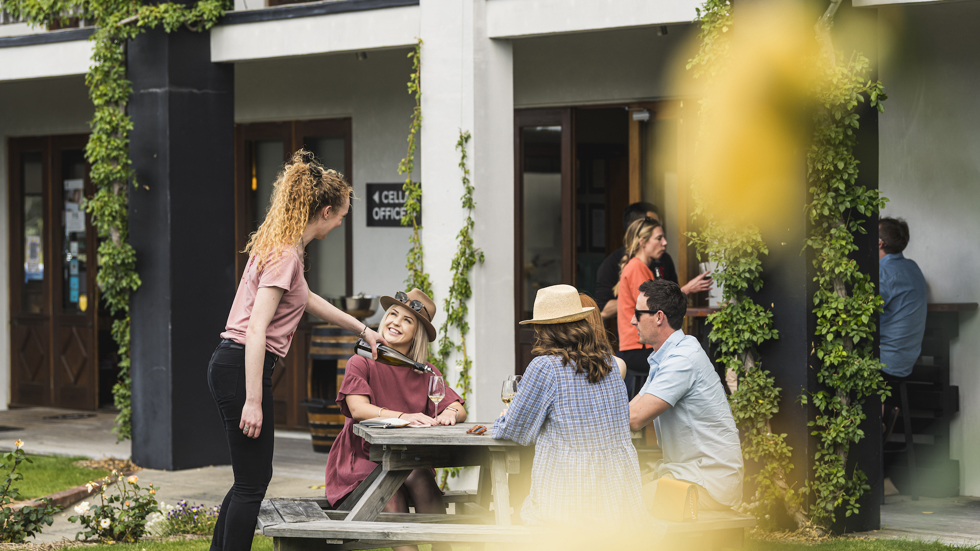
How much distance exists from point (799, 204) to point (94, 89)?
5.19 meters

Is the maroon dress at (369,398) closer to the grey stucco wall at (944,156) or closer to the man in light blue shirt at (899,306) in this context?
the man in light blue shirt at (899,306)

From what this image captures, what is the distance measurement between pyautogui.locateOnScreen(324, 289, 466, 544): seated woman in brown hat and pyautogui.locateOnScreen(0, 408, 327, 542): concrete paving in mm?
2181

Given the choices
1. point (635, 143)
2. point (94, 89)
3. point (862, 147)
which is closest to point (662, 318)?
point (862, 147)

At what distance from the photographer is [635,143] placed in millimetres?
7789

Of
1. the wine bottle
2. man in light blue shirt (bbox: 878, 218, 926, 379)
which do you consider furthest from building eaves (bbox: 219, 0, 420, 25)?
man in light blue shirt (bbox: 878, 218, 926, 379)

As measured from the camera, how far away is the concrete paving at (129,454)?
6633 millimetres

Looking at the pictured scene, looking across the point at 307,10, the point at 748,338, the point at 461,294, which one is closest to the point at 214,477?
the point at 461,294

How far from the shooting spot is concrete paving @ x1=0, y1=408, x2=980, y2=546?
225 inches

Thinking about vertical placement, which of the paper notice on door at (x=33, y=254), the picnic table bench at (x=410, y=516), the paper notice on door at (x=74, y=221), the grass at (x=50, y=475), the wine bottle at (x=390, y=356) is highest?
the paper notice on door at (x=74, y=221)

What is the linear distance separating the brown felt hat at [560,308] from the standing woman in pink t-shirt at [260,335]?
37.0 inches

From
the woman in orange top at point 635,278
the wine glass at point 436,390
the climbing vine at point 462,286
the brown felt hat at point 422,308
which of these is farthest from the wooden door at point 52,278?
the wine glass at point 436,390

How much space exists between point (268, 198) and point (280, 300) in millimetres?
5648

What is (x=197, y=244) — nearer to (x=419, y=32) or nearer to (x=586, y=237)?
(x=419, y=32)

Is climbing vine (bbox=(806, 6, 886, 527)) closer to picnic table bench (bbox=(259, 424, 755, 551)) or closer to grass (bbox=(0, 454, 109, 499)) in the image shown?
picnic table bench (bbox=(259, 424, 755, 551))
